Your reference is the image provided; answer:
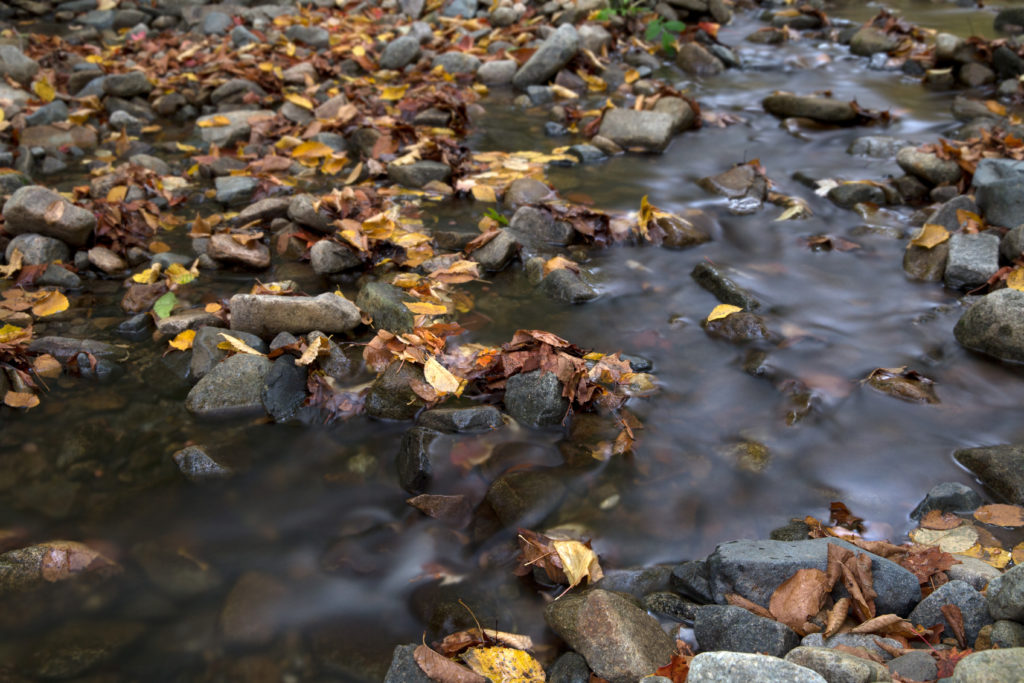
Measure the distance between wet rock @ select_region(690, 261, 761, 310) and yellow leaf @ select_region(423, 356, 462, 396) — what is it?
5.80ft

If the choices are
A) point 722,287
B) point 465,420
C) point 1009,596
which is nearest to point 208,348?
point 465,420

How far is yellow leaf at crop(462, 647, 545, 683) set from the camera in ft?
7.91

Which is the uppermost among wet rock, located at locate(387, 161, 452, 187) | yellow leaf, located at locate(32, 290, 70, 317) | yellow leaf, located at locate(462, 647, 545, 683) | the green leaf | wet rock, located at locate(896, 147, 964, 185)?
wet rock, located at locate(896, 147, 964, 185)

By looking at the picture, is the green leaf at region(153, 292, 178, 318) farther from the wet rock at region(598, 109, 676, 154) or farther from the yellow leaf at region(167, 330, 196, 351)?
the wet rock at region(598, 109, 676, 154)

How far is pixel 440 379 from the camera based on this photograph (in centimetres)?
367

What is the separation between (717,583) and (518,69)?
737 cm

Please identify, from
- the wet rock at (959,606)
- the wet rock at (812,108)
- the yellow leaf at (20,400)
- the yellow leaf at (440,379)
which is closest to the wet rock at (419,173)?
the yellow leaf at (440,379)

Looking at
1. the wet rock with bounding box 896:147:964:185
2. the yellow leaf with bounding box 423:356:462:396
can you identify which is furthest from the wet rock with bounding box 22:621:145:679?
the wet rock with bounding box 896:147:964:185

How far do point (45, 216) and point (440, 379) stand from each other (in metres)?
2.96

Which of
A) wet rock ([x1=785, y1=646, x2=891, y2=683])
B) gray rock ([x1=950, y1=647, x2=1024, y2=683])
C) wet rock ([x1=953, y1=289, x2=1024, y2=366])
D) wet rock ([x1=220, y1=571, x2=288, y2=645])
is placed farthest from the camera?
wet rock ([x1=953, y1=289, x2=1024, y2=366])

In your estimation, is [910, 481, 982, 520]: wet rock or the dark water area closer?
the dark water area

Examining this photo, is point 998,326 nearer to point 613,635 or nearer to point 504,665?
point 613,635

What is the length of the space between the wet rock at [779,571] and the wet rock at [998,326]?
76.2 inches

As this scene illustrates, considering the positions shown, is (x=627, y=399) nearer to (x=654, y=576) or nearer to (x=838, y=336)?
(x=654, y=576)
